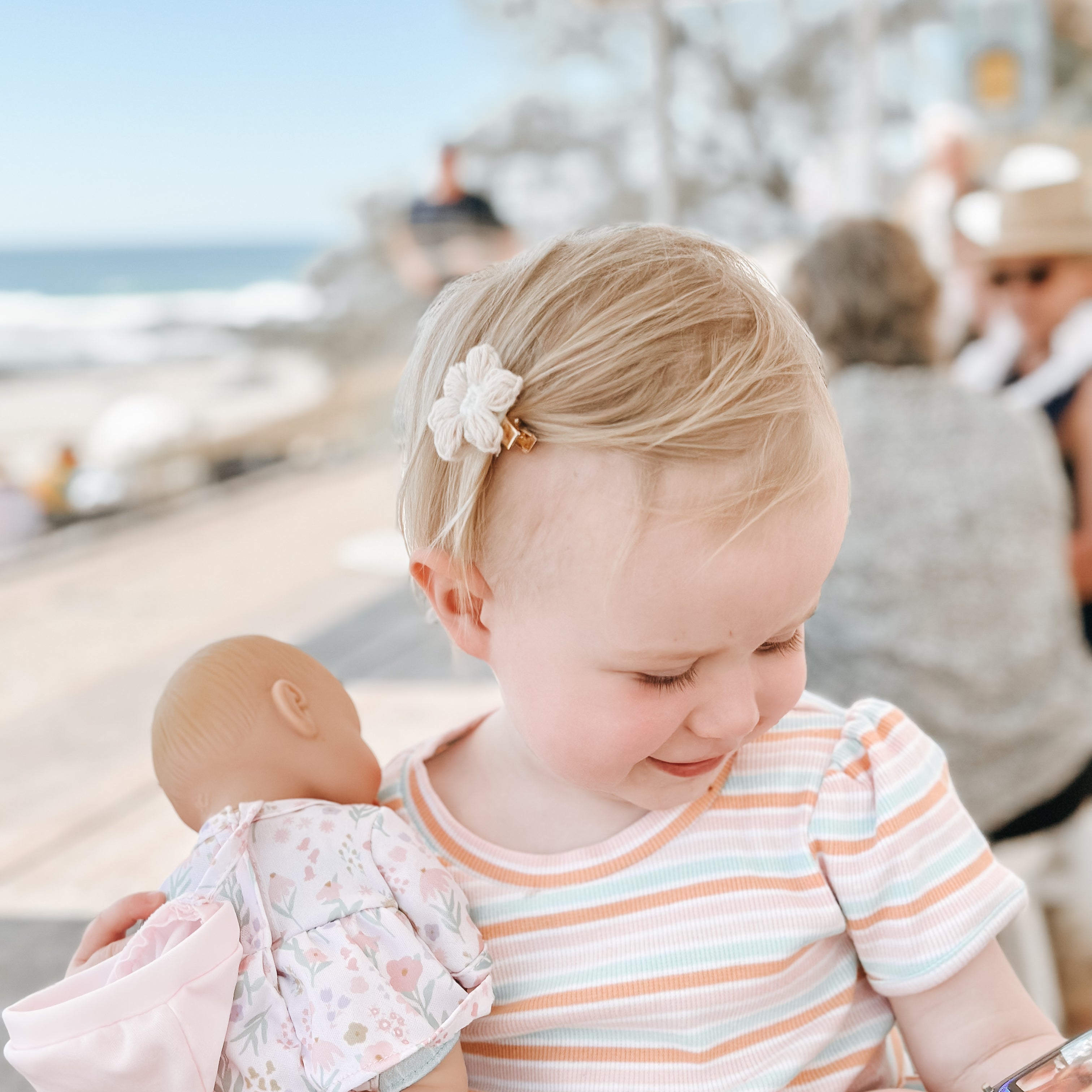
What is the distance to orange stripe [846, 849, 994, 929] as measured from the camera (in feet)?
2.31

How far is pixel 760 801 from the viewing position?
0.75 metres

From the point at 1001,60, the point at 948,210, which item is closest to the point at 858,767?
the point at 948,210

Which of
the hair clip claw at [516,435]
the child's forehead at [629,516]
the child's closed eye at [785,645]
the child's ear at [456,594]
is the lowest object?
the child's closed eye at [785,645]

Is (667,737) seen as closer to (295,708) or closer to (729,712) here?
(729,712)

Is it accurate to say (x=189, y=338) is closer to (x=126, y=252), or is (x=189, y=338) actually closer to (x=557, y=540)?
(x=557, y=540)

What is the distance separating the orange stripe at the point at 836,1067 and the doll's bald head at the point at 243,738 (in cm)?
35

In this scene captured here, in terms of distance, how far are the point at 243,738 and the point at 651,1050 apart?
1.07 feet

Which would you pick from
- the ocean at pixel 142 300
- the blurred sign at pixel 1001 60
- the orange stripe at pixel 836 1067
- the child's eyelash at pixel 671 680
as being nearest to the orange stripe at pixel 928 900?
the orange stripe at pixel 836 1067

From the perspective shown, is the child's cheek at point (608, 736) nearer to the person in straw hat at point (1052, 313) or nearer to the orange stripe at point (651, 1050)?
the orange stripe at point (651, 1050)

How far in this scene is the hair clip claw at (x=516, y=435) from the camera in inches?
23.6

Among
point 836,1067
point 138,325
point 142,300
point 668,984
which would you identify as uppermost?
point 668,984

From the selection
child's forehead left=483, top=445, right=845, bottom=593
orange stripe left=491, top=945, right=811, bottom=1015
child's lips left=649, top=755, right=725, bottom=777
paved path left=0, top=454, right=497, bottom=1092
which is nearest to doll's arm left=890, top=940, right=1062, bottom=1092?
orange stripe left=491, top=945, right=811, bottom=1015

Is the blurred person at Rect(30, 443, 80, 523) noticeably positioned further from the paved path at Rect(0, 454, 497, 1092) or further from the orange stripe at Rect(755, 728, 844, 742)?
the orange stripe at Rect(755, 728, 844, 742)

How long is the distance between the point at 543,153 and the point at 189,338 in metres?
4.74
